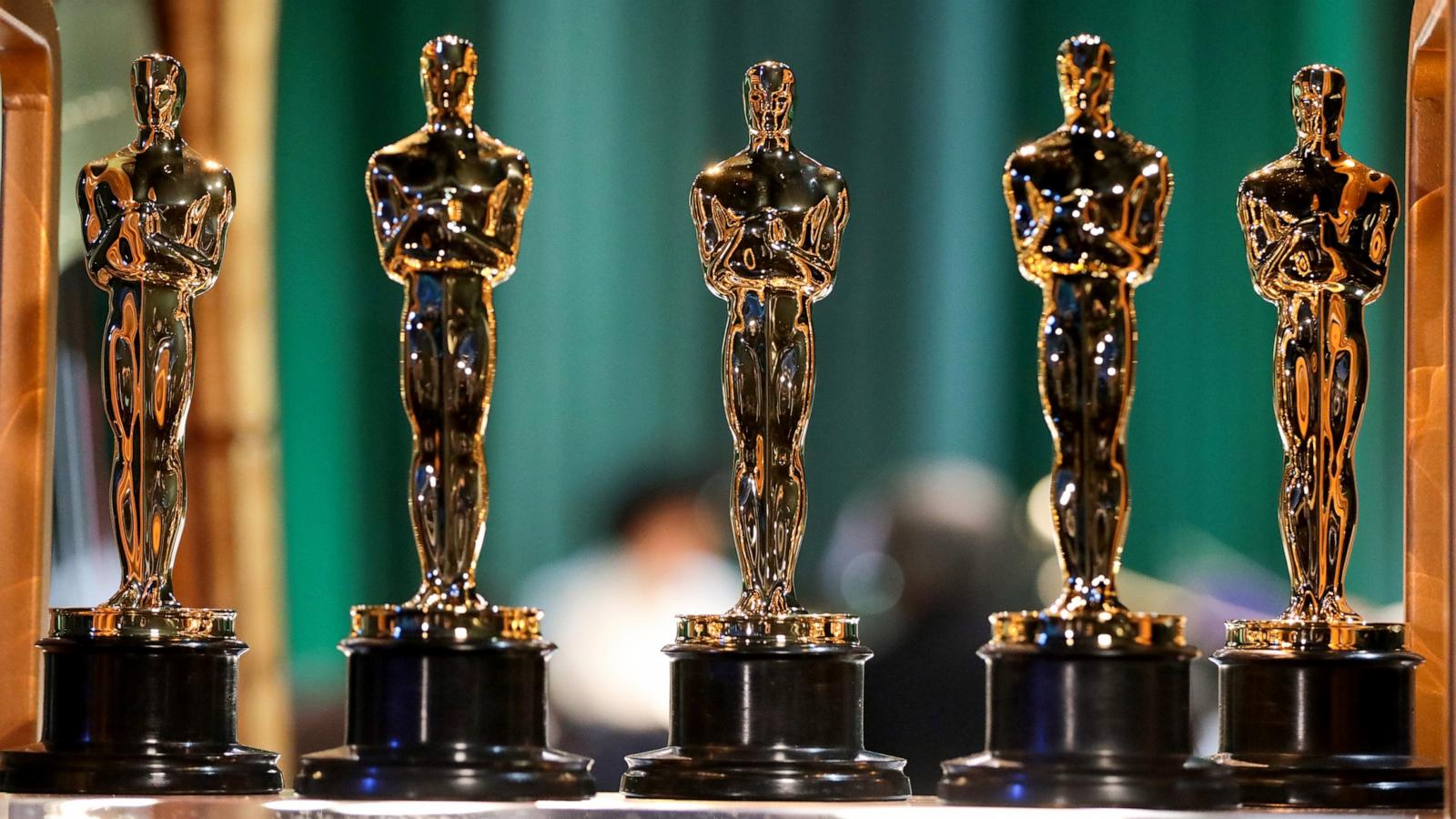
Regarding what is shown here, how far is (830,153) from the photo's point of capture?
152 centimetres

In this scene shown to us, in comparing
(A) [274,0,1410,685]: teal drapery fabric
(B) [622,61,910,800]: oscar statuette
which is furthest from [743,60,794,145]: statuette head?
(A) [274,0,1410,685]: teal drapery fabric

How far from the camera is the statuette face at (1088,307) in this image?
806 mm

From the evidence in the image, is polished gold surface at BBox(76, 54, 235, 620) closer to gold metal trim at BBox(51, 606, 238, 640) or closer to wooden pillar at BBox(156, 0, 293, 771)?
gold metal trim at BBox(51, 606, 238, 640)

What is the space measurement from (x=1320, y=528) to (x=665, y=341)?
2.30ft

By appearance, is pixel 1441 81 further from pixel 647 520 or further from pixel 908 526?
pixel 647 520

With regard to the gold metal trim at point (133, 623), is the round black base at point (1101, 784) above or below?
below

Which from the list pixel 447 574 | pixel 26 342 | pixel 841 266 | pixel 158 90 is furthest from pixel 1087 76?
pixel 841 266

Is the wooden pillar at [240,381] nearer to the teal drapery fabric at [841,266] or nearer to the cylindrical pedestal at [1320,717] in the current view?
the teal drapery fabric at [841,266]

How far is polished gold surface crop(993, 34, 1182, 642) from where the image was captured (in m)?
0.81

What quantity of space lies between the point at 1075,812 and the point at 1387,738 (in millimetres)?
199

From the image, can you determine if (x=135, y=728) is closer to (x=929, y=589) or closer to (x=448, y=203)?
(x=448, y=203)

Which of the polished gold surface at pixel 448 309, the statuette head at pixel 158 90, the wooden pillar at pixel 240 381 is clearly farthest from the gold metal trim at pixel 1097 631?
the wooden pillar at pixel 240 381

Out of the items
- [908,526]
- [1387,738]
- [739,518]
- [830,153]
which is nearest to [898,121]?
[830,153]

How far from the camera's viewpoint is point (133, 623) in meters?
0.92
